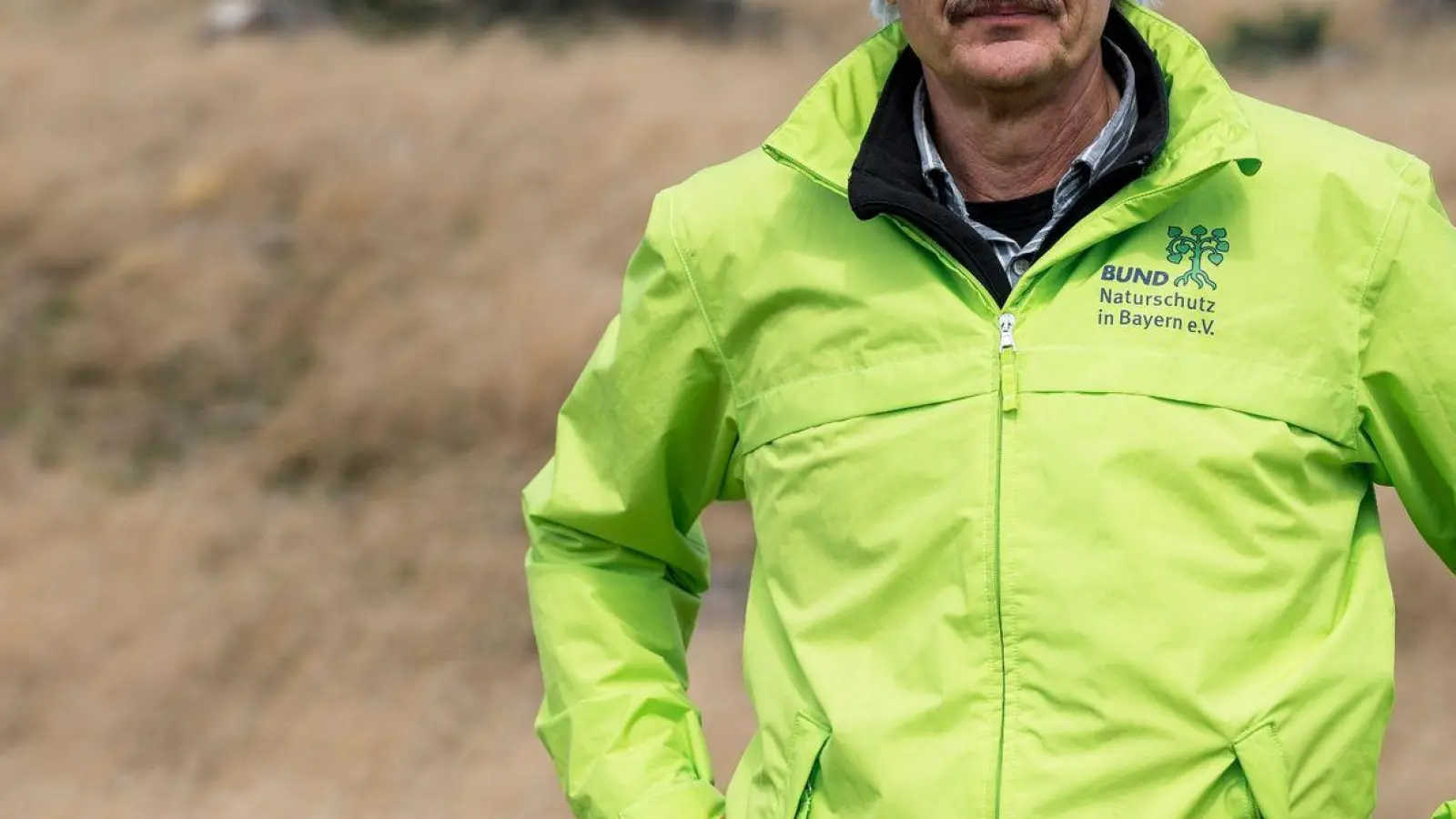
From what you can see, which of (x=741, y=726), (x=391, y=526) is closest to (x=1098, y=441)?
(x=741, y=726)

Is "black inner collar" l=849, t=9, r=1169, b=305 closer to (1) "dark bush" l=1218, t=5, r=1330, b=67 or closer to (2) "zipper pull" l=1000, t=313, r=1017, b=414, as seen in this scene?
(2) "zipper pull" l=1000, t=313, r=1017, b=414

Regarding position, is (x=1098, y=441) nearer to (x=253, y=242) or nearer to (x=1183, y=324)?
(x=1183, y=324)

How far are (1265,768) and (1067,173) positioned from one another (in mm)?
714

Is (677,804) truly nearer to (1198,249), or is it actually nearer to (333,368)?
(1198,249)

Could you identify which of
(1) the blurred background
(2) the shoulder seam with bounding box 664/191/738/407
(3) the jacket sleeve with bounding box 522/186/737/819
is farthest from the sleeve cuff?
(1) the blurred background

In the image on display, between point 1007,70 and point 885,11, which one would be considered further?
point 885,11

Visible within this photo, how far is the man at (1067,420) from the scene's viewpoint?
2.12 metres

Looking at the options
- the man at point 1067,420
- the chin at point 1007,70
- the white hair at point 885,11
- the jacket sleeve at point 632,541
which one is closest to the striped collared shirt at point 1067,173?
the man at point 1067,420

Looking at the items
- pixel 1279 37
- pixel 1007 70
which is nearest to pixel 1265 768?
pixel 1007 70

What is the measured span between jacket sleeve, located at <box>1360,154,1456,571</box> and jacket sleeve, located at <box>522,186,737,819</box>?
78 centimetres

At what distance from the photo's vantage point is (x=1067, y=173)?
2.32m

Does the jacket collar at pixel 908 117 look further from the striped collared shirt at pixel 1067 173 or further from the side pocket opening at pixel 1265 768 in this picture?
the side pocket opening at pixel 1265 768

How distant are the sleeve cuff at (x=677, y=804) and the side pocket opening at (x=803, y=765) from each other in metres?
0.22

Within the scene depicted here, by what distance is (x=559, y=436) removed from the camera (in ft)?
8.70
